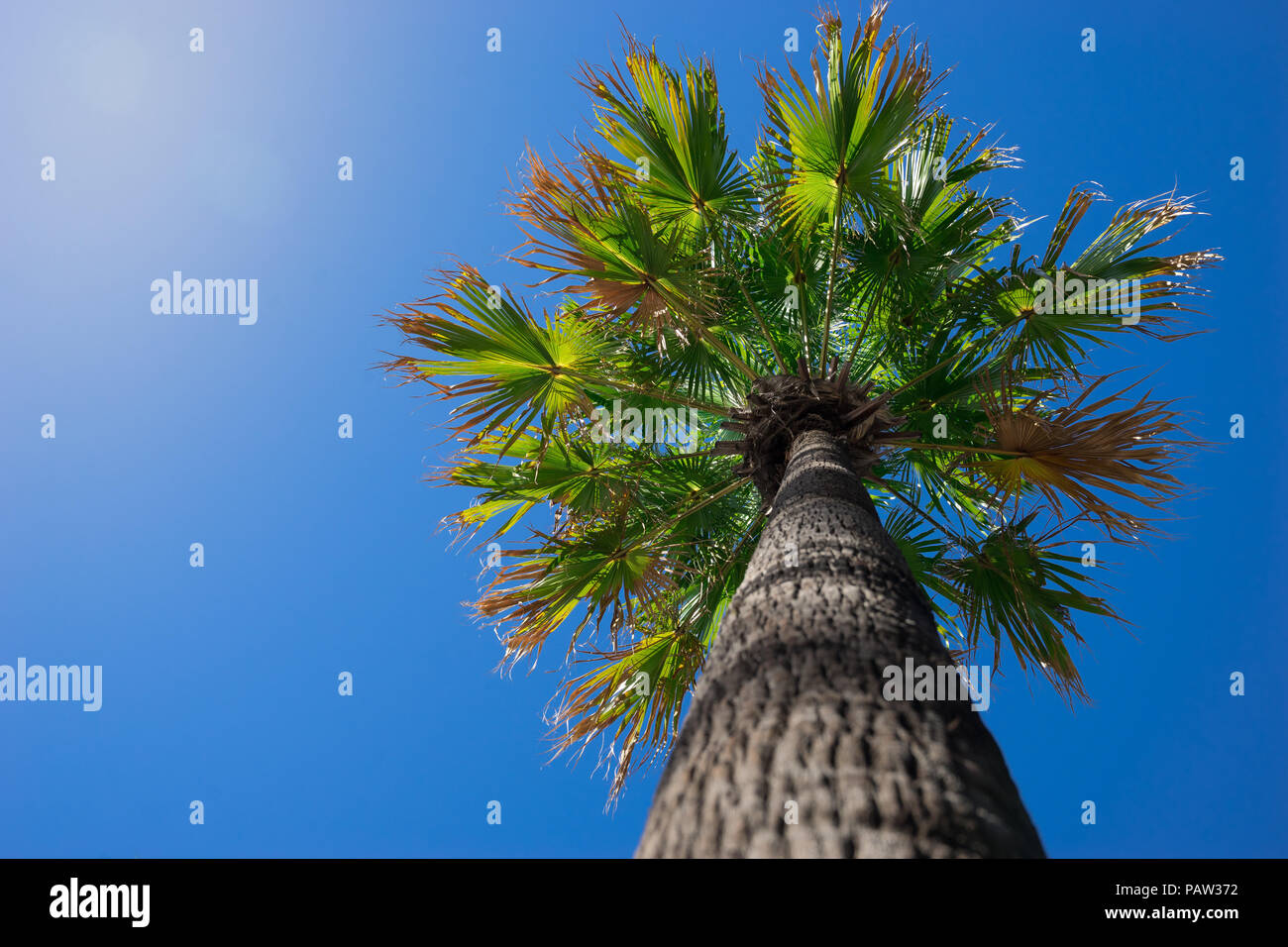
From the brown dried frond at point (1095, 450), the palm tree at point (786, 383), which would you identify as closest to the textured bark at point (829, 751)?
the palm tree at point (786, 383)

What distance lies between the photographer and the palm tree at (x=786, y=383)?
430 cm

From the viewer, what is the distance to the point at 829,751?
1502mm

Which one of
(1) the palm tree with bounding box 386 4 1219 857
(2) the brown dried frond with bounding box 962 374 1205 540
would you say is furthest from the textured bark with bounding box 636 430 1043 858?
(2) the brown dried frond with bounding box 962 374 1205 540

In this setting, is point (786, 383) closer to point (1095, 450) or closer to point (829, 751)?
point (1095, 450)

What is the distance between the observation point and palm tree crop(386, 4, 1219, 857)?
4.30 meters

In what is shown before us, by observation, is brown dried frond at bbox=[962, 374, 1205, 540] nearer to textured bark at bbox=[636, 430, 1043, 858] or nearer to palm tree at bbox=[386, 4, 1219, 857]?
palm tree at bbox=[386, 4, 1219, 857]

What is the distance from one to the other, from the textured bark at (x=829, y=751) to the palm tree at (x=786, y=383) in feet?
1.00

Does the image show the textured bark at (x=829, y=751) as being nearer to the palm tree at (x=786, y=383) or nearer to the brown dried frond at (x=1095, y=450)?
the palm tree at (x=786, y=383)

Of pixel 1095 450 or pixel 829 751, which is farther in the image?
pixel 1095 450

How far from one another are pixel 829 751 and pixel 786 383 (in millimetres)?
3426

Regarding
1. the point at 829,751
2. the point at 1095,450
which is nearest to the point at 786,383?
the point at 1095,450

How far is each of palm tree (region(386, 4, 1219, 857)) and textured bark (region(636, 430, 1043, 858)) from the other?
1.00ft
